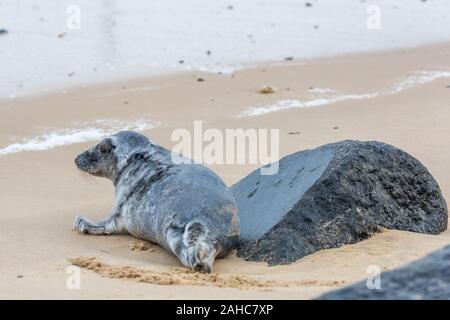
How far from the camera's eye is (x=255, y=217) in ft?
18.6

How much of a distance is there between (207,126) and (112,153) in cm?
272

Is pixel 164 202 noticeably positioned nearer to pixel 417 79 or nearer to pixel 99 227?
pixel 99 227

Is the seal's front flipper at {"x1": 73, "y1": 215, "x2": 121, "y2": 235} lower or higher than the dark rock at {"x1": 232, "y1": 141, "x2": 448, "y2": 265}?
lower

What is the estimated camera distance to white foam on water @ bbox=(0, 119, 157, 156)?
822 centimetres

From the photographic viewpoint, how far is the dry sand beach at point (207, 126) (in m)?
4.74

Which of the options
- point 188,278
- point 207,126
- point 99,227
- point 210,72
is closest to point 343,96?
point 210,72

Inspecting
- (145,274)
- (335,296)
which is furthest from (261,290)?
(335,296)

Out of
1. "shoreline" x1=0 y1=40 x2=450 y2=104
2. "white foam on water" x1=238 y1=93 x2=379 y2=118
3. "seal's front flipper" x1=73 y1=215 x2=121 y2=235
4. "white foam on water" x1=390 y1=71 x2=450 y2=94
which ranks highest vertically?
"shoreline" x1=0 y1=40 x2=450 y2=104

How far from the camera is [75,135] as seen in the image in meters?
8.59

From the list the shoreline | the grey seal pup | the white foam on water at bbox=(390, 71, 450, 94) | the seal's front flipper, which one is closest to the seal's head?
the grey seal pup

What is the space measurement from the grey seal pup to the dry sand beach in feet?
0.34

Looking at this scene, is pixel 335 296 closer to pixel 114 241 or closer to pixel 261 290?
pixel 261 290

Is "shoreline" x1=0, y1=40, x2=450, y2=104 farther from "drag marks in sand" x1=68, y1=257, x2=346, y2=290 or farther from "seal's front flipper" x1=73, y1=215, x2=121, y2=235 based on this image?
"drag marks in sand" x1=68, y1=257, x2=346, y2=290

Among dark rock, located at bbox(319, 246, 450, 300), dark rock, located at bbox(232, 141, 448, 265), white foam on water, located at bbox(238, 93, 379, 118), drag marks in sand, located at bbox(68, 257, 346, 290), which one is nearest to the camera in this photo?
dark rock, located at bbox(319, 246, 450, 300)
